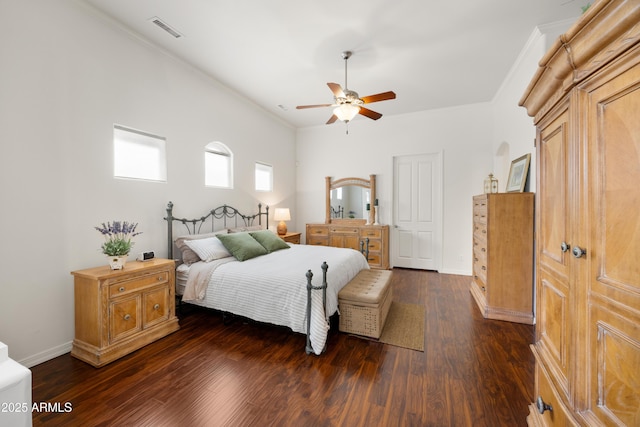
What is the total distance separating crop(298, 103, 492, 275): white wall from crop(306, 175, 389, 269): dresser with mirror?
0.20m

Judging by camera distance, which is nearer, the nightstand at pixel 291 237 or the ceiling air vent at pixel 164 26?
the ceiling air vent at pixel 164 26

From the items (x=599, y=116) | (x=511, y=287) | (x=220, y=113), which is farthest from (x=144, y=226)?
(x=511, y=287)

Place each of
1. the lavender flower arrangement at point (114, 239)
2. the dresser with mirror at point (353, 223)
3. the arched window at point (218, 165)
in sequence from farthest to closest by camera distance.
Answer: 1. the dresser with mirror at point (353, 223)
2. the arched window at point (218, 165)
3. the lavender flower arrangement at point (114, 239)

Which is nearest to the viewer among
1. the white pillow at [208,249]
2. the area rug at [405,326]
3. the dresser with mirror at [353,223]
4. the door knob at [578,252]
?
the door knob at [578,252]

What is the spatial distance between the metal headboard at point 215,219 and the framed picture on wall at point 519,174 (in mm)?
4035

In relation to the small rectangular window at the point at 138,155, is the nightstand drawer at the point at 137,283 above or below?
below

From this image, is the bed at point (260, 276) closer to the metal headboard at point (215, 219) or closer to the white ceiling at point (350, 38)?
the metal headboard at point (215, 219)

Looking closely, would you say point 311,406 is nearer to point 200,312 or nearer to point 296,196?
point 200,312

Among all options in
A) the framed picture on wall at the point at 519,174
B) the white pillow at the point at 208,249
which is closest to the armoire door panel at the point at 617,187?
the framed picture on wall at the point at 519,174

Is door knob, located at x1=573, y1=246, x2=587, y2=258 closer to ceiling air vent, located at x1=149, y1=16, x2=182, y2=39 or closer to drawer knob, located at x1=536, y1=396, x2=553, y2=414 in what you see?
drawer knob, located at x1=536, y1=396, x2=553, y2=414

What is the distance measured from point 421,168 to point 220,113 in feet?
12.8

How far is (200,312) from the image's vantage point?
10.8 feet

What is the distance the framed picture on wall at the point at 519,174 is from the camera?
10.3 ft

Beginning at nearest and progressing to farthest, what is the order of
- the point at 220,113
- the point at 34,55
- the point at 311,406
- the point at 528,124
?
the point at 311,406
the point at 34,55
the point at 528,124
the point at 220,113
